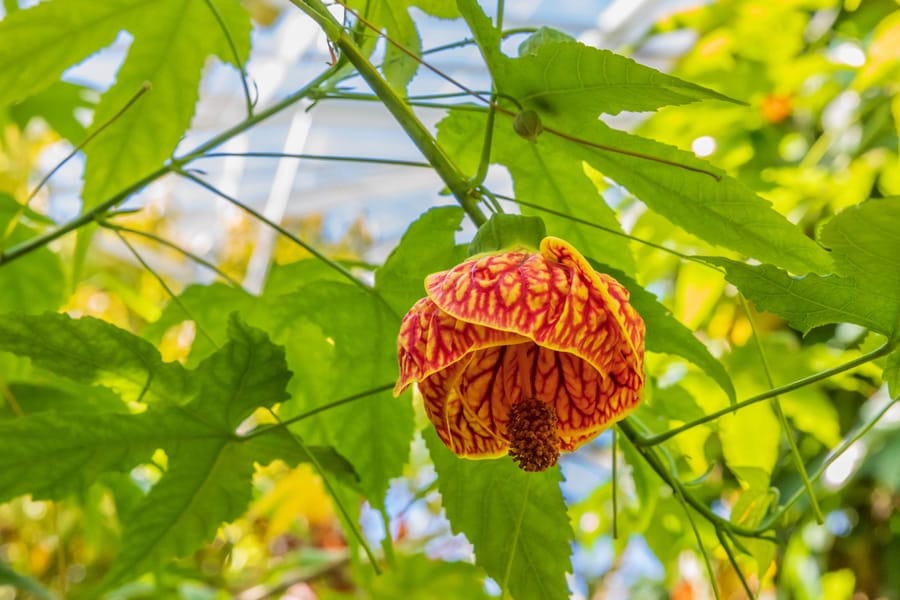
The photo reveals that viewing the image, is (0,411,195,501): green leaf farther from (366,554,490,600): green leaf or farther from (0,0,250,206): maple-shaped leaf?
(366,554,490,600): green leaf

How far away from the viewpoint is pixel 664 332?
0.46 metres

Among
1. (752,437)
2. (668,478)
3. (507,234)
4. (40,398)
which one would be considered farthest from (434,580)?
(507,234)

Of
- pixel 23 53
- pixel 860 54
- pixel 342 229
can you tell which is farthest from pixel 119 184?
pixel 342 229

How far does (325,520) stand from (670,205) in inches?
64.1

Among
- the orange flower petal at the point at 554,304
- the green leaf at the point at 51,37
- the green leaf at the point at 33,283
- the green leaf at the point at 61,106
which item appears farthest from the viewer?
the green leaf at the point at 61,106

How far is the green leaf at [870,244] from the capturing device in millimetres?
396

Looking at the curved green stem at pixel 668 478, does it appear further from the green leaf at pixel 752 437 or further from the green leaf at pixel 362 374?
the green leaf at pixel 752 437

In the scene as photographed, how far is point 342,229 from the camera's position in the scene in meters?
4.80

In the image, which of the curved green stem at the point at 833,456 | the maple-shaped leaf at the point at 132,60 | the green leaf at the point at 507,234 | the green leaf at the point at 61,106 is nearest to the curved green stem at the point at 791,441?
the curved green stem at the point at 833,456

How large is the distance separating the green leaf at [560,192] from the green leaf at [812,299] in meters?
0.12

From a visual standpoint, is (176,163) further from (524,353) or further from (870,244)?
(870,244)

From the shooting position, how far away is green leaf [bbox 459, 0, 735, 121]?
384 mm

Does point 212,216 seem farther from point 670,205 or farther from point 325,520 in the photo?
point 670,205

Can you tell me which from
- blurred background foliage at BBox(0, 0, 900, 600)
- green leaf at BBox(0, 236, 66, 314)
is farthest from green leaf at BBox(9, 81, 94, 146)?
green leaf at BBox(0, 236, 66, 314)
